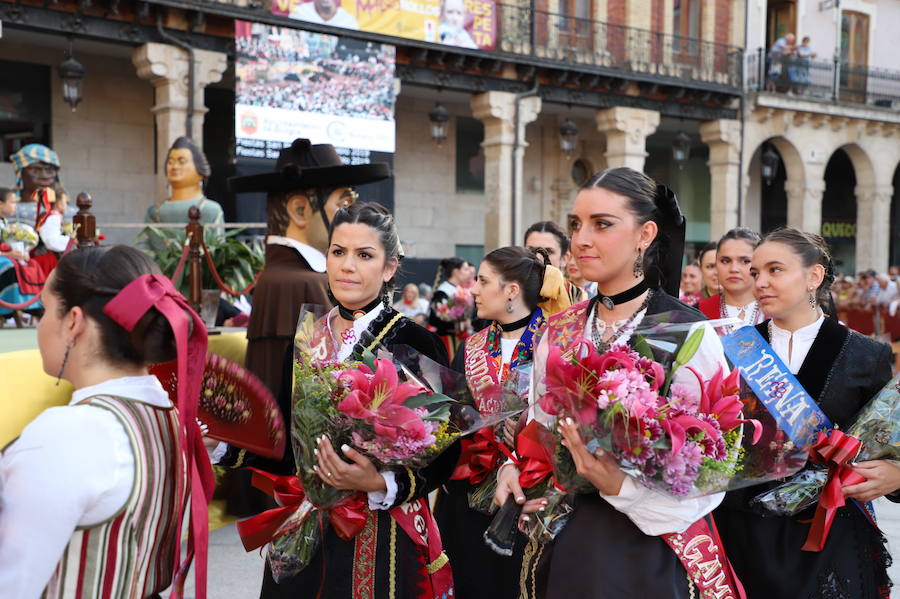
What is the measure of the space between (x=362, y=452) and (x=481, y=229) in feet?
60.4

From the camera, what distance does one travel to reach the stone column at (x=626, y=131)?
1877 centimetres

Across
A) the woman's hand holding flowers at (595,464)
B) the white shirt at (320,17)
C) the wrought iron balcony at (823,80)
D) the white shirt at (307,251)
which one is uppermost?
the wrought iron balcony at (823,80)

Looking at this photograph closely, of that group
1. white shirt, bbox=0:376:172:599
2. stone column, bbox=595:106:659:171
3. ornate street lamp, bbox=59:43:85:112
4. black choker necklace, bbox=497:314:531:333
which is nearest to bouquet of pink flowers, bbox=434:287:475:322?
black choker necklace, bbox=497:314:531:333

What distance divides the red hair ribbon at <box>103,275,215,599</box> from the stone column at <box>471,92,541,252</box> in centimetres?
1578

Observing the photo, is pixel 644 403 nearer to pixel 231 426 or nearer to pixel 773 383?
pixel 773 383

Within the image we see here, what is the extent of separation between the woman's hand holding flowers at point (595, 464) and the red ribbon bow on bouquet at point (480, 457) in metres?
1.01

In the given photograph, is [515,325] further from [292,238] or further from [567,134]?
[567,134]

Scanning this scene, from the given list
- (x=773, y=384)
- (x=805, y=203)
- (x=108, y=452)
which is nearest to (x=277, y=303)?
(x=773, y=384)

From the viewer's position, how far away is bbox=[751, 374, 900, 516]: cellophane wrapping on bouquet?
2557mm

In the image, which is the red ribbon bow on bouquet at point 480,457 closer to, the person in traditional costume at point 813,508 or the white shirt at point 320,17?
the person in traditional costume at point 813,508

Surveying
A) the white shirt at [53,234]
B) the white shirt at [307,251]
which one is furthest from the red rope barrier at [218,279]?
the white shirt at [53,234]

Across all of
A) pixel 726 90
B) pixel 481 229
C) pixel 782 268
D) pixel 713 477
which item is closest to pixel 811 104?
pixel 726 90

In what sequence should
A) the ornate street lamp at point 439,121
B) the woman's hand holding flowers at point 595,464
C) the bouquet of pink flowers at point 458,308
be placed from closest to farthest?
the woman's hand holding flowers at point 595,464, the bouquet of pink flowers at point 458,308, the ornate street lamp at point 439,121

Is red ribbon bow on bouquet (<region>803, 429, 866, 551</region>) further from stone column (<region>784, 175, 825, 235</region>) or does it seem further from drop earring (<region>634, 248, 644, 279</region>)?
stone column (<region>784, 175, 825, 235</region>)
